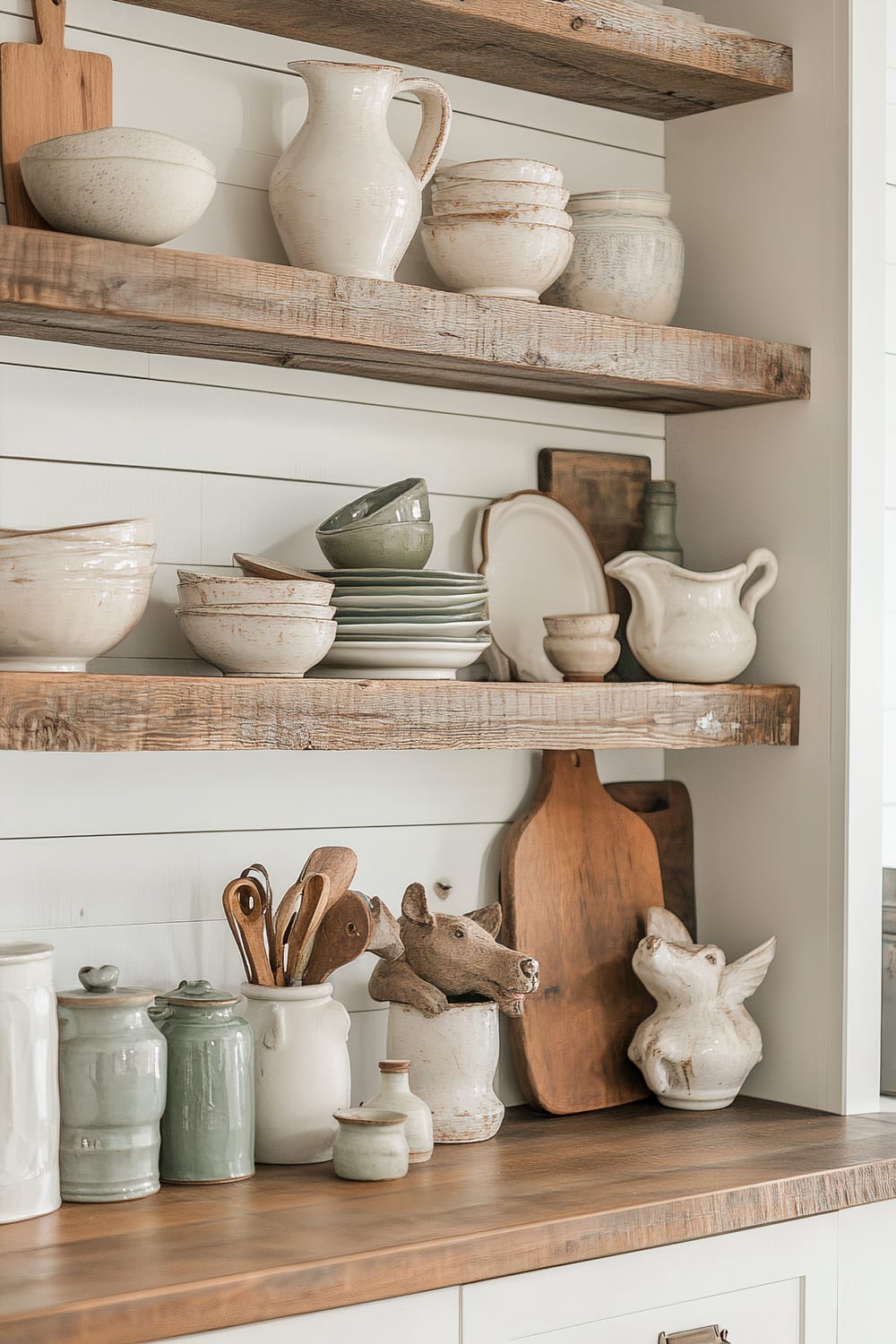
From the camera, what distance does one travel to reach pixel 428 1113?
1.86 m

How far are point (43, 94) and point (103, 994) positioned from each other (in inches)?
37.3

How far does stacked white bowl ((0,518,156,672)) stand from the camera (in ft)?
5.17

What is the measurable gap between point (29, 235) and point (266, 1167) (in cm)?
101

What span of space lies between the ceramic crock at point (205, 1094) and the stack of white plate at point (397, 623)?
15.7 inches

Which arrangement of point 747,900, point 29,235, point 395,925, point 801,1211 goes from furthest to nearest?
point 747,900
point 395,925
point 801,1211
point 29,235

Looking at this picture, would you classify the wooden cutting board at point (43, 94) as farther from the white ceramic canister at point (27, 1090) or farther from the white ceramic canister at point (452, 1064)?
the white ceramic canister at point (452, 1064)

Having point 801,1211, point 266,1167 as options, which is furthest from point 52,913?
point 801,1211

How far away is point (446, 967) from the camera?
1.95m

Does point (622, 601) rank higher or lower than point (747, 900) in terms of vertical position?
higher

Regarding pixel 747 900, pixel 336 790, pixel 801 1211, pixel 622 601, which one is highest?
pixel 622 601

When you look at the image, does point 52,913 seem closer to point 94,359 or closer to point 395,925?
point 395,925

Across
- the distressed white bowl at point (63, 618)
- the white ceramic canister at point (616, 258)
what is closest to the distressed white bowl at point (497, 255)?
the white ceramic canister at point (616, 258)

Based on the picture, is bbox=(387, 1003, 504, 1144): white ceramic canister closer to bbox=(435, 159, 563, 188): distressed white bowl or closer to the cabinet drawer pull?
the cabinet drawer pull

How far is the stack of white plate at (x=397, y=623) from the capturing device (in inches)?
72.2
